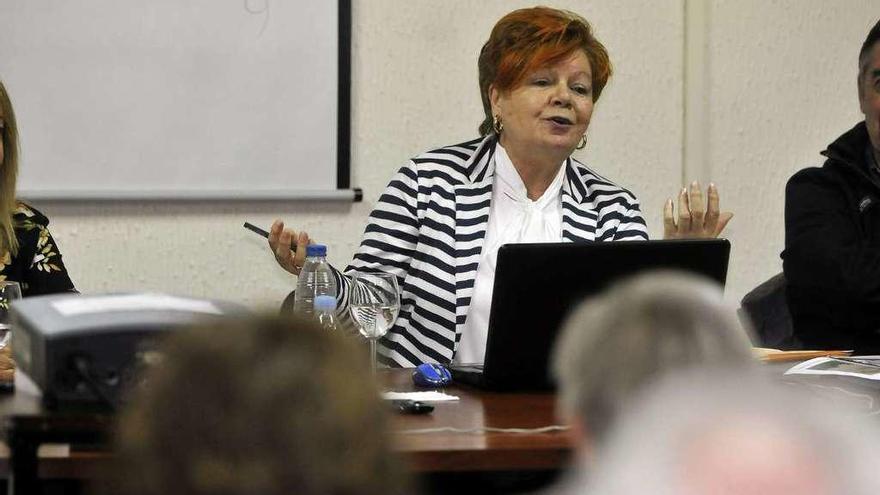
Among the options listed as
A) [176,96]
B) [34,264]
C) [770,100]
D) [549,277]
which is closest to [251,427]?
[549,277]

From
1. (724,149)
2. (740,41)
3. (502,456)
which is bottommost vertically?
(502,456)

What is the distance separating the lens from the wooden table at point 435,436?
3.73ft

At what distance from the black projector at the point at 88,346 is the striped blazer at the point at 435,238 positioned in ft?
4.28

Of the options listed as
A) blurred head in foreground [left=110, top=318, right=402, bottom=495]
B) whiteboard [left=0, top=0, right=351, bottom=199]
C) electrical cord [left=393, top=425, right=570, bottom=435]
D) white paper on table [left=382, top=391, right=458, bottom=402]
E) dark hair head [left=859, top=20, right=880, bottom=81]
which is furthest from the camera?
whiteboard [left=0, top=0, right=351, bottom=199]

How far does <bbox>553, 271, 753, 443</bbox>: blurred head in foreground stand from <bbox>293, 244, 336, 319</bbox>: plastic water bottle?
161 centimetres

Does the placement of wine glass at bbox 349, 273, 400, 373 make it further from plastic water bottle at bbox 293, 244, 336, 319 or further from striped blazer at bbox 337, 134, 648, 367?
striped blazer at bbox 337, 134, 648, 367

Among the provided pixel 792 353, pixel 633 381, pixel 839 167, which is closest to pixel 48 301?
pixel 633 381

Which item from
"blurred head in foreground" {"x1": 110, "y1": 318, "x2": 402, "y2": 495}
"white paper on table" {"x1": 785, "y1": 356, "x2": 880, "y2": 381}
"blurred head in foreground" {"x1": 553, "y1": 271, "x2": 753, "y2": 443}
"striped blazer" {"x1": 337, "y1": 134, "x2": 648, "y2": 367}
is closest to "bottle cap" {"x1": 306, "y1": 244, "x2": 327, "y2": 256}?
"striped blazer" {"x1": 337, "y1": 134, "x2": 648, "y2": 367}

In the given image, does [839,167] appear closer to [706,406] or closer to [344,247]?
[344,247]

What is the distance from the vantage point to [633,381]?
573mm

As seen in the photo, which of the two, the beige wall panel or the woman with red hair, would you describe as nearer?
the woman with red hair

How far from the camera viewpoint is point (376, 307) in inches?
79.3

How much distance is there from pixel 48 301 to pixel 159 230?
2.15 metres

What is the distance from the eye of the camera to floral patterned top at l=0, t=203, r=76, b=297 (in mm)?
2578
